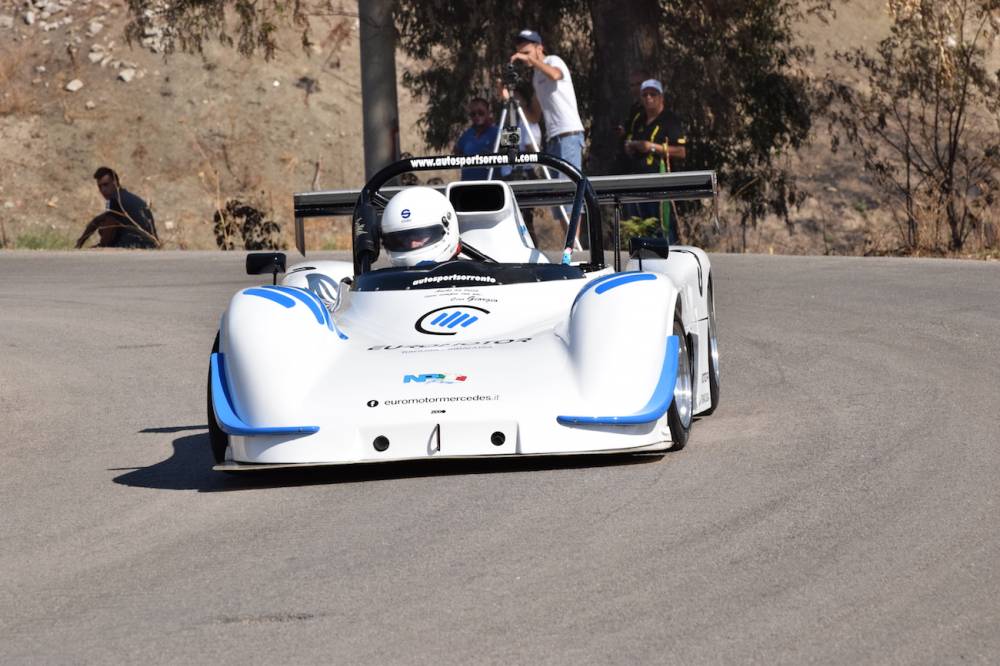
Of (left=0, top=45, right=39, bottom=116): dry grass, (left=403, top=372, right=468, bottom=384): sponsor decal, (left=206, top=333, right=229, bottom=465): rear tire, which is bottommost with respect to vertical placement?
(left=206, top=333, right=229, bottom=465): rear tire

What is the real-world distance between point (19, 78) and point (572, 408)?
32187 millimetres

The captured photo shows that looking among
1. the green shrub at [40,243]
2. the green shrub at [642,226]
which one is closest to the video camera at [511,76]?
the green shrub at [642,226]

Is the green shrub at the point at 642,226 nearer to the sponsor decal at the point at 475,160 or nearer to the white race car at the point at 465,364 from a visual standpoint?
the sponsor decal at the point at 475,160

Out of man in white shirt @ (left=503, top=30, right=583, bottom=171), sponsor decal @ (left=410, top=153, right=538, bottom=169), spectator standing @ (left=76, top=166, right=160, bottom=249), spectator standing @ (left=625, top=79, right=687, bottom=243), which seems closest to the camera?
sponsor decal @ (left=410, top=153, right=538, bottom=169)

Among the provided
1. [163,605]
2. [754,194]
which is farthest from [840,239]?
[163,605]

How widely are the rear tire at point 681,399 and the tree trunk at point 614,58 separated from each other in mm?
15822

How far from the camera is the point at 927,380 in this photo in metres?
9.57

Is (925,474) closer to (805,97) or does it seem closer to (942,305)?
(942,305)

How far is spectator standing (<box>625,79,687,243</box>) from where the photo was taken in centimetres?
1744

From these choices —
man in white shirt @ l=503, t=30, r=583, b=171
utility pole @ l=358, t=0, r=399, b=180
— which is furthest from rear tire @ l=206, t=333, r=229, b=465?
utility pole @ l=358, t=0, r=399, b=180

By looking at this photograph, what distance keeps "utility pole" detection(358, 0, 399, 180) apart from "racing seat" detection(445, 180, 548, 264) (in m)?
13.1

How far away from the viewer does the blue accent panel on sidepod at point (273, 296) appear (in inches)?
315

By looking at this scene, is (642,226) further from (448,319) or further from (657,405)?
(657,405)

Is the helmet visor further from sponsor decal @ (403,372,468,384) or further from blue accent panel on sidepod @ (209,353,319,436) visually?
sponsor decal @ (403,372,468,384)
